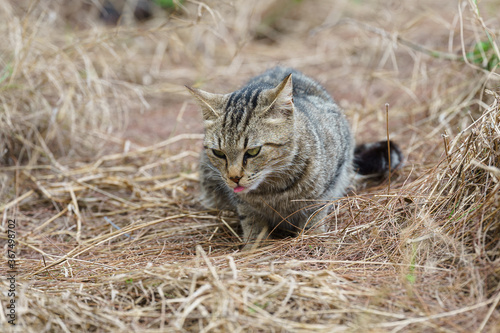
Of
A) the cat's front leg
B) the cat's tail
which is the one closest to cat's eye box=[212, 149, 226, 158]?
the cat's front leg

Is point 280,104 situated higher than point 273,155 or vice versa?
point 280,104

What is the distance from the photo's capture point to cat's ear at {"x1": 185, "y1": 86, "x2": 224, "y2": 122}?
2.69m

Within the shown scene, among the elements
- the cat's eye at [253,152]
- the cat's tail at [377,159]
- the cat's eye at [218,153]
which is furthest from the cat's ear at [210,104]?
the cat's tail at [377,159]

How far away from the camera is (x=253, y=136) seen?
2.53 meters

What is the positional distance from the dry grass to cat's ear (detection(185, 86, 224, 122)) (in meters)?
0.81

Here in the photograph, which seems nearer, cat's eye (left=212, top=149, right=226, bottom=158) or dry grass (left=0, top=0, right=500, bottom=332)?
dry grass (left=0, top=0, right=500, bottom=332)

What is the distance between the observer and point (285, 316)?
6.06 ft

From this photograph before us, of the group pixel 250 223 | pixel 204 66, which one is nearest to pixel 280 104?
pixel 250 223

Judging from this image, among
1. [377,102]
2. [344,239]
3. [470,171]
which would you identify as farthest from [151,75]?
[470,171]

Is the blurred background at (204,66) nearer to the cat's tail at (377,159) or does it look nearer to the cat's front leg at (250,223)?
the cat's tail at (377,159)

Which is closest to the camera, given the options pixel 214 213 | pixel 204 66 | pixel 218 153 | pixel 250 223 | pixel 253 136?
pixel 253 136

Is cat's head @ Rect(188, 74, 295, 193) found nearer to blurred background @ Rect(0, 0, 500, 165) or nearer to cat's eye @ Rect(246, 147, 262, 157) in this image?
cat's eye @ Rect(246, 147, 262, 157)

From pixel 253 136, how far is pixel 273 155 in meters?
0.16

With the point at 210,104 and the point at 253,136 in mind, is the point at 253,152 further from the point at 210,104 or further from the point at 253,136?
the point at 210,104
